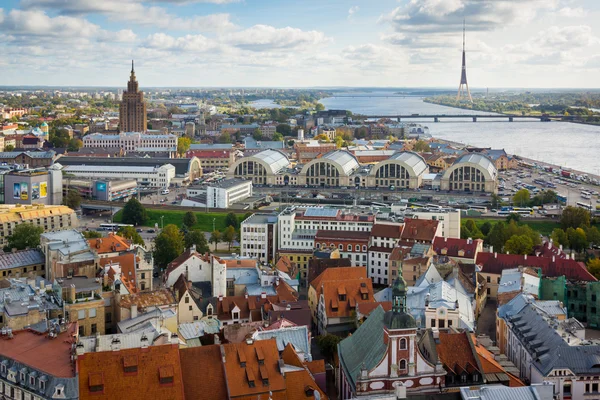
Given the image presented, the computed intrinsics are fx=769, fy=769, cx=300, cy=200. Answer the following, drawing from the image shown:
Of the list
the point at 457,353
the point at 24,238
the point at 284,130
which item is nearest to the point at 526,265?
the point at 457,353

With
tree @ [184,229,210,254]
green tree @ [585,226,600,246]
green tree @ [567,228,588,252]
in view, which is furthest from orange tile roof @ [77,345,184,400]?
green tree @ [585,226,600,246]

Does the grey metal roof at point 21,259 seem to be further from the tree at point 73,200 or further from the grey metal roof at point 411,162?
the grey metal roof at point 411,162

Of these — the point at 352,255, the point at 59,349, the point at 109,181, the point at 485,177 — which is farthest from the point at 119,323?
the point at 485,177

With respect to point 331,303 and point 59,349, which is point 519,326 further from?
point 59,349

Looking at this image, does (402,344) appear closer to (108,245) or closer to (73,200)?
(108,245)

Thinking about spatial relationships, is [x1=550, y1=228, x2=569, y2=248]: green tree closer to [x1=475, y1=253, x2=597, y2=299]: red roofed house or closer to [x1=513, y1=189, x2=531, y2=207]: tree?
[x1=475, y1=253, x2=597, y2=299]: red roofed house

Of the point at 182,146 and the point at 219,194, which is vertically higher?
the point at 182,146

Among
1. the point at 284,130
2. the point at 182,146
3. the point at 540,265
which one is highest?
the point at 284,130
